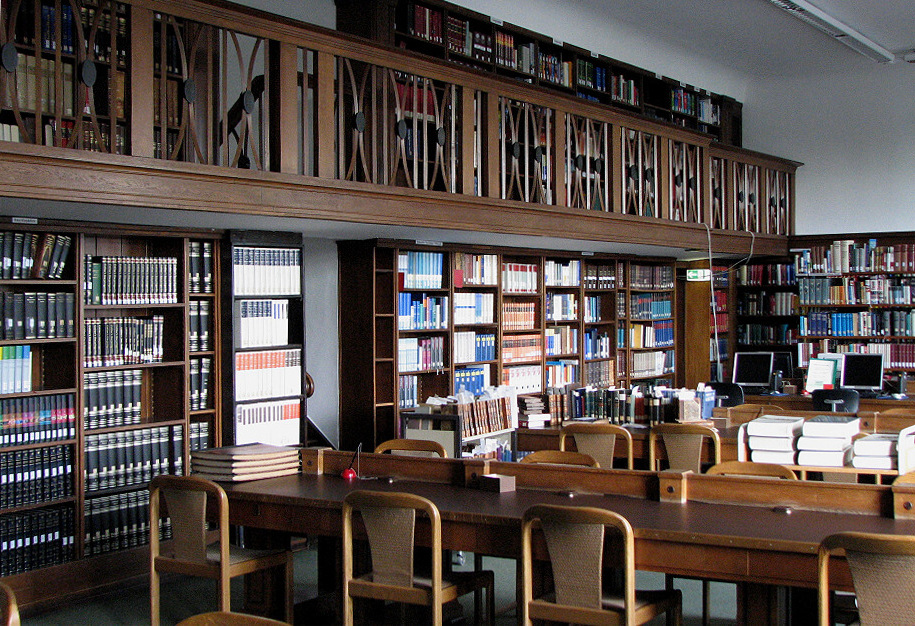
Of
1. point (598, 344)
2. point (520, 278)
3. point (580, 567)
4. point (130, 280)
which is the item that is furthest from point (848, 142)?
point (580, 567)

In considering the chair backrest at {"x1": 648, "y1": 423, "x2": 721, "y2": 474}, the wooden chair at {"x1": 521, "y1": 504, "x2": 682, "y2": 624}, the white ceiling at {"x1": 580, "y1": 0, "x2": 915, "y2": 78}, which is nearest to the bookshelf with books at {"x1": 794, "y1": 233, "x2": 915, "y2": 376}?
the white ceiling at {"x1": 580, "y1": 0, "x2": 915, "y2": 78}

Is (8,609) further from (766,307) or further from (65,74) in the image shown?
(766,307)

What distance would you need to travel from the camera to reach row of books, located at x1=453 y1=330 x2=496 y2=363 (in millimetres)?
7477

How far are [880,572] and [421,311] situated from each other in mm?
4756

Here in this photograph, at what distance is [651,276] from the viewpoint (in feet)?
33.0

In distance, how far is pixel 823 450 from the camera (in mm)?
5102

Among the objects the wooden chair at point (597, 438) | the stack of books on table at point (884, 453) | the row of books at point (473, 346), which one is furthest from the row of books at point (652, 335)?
the stack of books on table at point (884, 453)

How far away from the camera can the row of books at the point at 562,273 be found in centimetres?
850

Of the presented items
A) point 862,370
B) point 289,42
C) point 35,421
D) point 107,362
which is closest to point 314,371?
point 107,362

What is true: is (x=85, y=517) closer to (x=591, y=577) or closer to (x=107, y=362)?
(x=107, y=362)

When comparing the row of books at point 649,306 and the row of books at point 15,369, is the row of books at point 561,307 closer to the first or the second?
the row of books at point 649,306

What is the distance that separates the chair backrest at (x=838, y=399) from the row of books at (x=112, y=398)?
518 centimetres

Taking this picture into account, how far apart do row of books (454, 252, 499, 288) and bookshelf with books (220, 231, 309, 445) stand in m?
1.48

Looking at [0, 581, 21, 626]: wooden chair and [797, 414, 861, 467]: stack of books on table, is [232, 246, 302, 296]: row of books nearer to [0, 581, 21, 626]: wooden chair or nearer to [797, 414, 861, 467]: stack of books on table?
[797, 414, 861, 467]: stack of books on table
